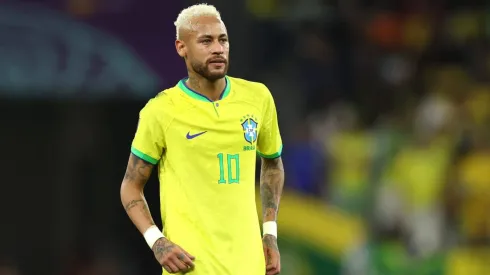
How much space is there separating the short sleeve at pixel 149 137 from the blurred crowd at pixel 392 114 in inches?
Answer: 262

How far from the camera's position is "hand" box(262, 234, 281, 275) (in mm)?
5789

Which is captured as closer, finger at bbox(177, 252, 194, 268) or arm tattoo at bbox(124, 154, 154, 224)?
finger at bbox(177, 252, 194, 268)

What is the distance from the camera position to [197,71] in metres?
5.65

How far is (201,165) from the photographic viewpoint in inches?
219

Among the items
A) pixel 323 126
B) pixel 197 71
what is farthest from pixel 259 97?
pixel 323 126

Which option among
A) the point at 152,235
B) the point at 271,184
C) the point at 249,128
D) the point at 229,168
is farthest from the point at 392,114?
the point at 152,235

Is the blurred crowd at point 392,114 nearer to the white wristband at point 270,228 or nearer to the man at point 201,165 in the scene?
the white wristband at point 270,228

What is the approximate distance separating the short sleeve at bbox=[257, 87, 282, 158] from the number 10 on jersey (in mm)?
277

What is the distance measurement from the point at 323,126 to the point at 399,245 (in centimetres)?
154

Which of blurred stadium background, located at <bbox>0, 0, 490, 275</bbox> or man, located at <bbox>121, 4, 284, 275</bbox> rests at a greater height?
man, located at <bbox>121, 4, 284, 275</bbox>

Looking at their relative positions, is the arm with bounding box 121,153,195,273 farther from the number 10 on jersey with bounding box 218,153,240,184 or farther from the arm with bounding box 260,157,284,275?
the arm with bounding box 260,157,284,275

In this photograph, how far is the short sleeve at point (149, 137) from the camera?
5.58m

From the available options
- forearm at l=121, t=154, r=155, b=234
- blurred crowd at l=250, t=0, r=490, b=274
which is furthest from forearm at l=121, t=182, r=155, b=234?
blurred crowd at l=250, t=0, r=490, b=274

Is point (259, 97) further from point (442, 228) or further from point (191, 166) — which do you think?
point (442, 228)
